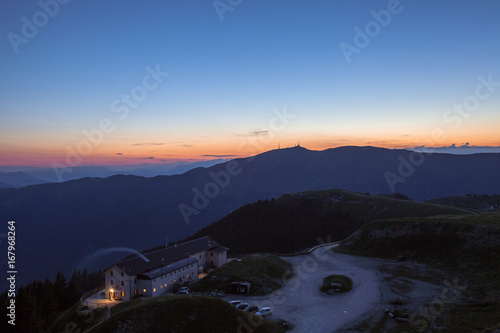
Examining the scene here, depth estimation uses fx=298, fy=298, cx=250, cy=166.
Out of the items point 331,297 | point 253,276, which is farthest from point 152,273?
point 331,297

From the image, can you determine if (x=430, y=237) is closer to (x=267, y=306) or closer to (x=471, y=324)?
(x=471, y=324)

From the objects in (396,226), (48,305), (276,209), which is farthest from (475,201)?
(48,305)

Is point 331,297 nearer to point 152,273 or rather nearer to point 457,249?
point 152,273

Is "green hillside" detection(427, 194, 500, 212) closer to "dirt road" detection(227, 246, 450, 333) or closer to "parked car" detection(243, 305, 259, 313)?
"dirt road" detection(227, 246, 450, 333)

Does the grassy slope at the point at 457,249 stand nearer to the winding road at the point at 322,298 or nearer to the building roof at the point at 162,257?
the winding road at the point at 322,298

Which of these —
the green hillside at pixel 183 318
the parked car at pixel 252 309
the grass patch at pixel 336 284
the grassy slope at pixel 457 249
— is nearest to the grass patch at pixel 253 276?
the grass patch at pixel 336 284

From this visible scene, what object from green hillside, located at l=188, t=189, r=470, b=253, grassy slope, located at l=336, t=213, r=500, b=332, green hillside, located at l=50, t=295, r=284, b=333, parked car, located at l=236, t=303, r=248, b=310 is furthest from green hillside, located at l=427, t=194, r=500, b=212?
green hillside, located at l=50, t=295, r=284, b=333
